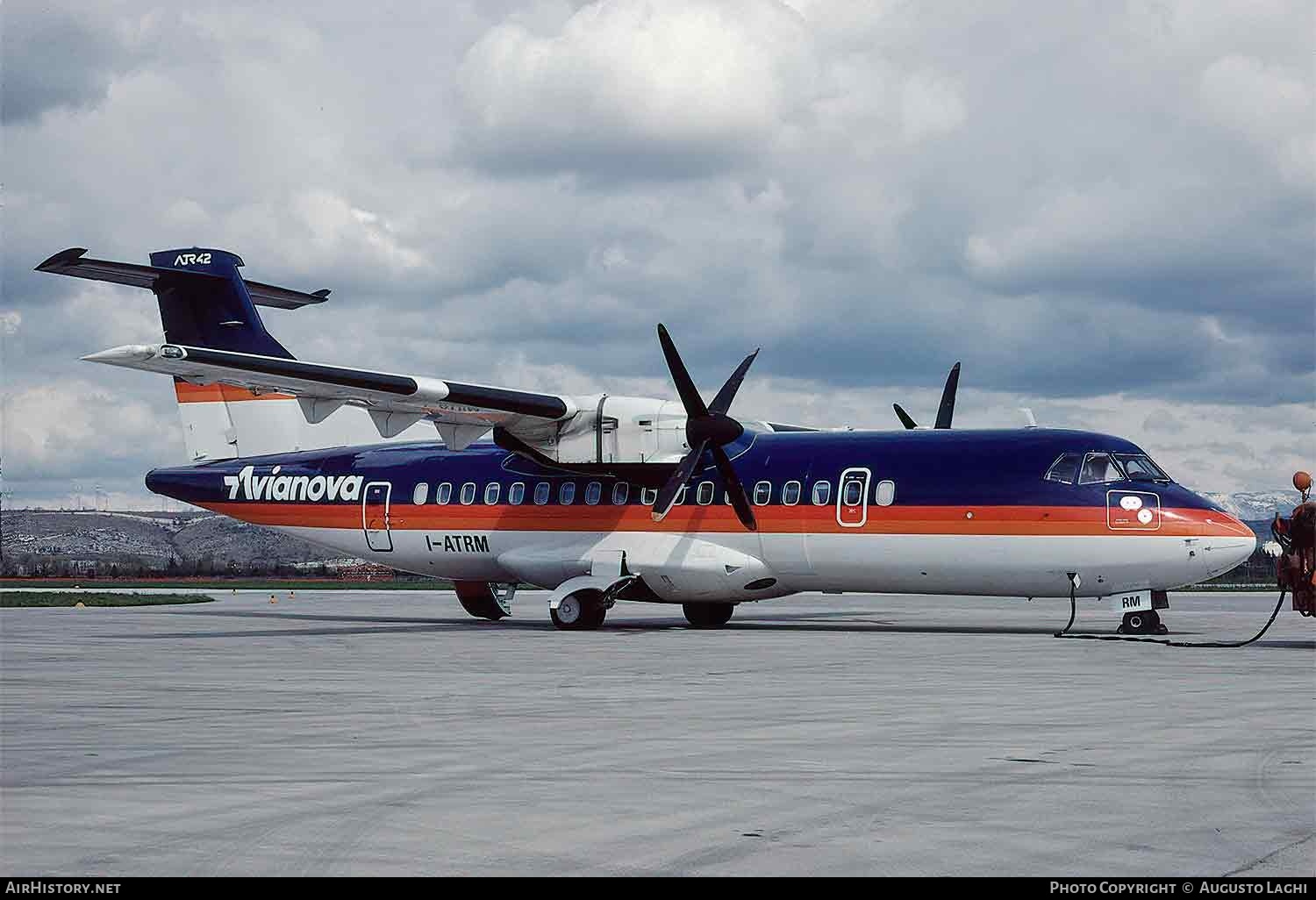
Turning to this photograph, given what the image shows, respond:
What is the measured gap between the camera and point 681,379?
28734 mm

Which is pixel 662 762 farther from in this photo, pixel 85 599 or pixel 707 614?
pixel 85 599

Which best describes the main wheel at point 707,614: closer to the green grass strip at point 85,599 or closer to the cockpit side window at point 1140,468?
the cockpit side window at point 1140,468

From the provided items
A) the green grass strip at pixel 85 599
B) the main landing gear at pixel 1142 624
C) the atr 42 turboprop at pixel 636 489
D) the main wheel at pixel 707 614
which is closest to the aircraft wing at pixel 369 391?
the atr 42 turboprop at pixel 636 489

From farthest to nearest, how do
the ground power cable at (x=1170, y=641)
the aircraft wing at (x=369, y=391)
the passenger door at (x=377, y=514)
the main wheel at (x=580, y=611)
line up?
the passenger door at (x=377, y=514) < the main wheel at (x=580, y=611) < the aircraft wing at (x=369, y=391) < the ground power cable at (x=1170, y=641)

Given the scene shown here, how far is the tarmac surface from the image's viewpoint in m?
7.34

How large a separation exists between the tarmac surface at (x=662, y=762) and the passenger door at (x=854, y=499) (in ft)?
16.8

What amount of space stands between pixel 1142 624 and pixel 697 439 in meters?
8.94

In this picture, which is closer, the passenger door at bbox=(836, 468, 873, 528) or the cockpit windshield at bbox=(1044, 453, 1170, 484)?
the cockpit windshield at bbox=(1044, 453, 1170, 484)

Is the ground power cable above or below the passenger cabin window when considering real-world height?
below

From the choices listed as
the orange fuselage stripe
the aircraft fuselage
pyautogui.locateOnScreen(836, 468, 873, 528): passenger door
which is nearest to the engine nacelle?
the aircraft fuselage

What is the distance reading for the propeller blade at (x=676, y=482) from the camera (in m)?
28.1

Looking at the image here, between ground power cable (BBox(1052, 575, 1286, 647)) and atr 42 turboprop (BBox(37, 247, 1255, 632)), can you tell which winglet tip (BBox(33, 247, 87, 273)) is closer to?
atr 42 turboprop (BBox(37, 247, 1255, 632))

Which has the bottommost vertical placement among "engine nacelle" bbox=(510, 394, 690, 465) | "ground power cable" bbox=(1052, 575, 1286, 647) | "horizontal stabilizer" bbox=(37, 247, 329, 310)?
"ground power cable" bbox=(1052, 575, 1286, 647)

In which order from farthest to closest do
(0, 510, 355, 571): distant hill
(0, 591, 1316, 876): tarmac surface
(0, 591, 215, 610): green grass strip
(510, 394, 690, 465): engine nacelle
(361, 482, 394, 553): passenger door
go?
(0, 510, 355, 571): distant hill → (0, 591, 215, 610): green grass strip → (361, 482, 394, 553): passenger door → (510, 394, 690, 465): engine nacelle → (0, 591, 1316, 876): tarmac surface
